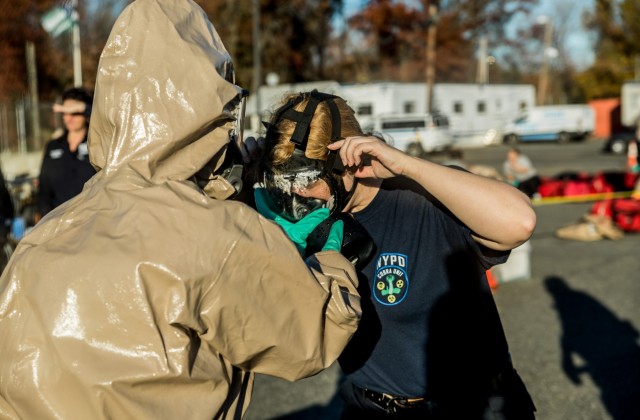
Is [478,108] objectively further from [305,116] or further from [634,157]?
[305,116]

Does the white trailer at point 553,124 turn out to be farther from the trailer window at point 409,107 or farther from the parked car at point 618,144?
the parked car at point 618,144

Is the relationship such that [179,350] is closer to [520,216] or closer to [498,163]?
[520,216]

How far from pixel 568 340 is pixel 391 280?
487 centimetres

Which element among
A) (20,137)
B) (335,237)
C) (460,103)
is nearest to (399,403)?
(335,237)

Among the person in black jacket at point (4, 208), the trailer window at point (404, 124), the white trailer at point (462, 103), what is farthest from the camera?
the white trailer at point (462, 103)

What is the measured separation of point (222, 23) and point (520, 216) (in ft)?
126

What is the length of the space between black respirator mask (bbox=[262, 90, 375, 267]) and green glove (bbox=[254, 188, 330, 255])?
2 centimetres

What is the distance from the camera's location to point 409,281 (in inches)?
91.7

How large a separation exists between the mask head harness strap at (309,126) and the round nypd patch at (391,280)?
235mm

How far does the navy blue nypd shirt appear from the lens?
7.64 feet

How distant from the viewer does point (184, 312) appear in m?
1.59

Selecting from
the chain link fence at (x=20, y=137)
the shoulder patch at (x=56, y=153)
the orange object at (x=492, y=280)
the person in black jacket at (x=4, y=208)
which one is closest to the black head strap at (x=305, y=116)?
the shoulder patch at (x=56, y=153)

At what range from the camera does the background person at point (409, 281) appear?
2.27 metres

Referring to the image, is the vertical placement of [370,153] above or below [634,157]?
above
